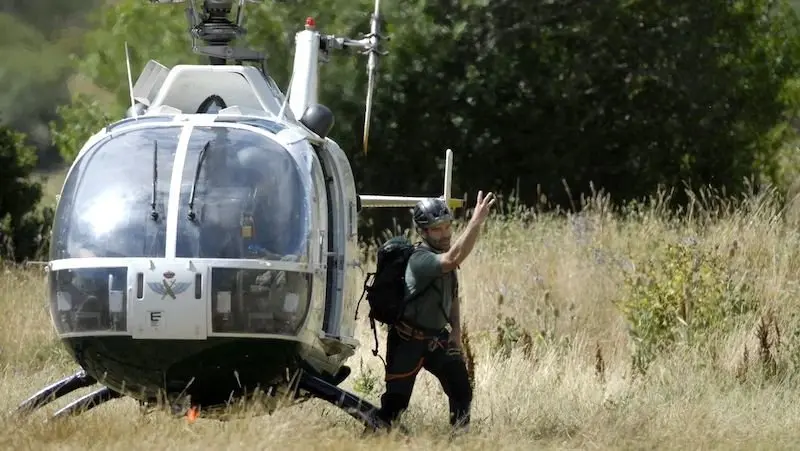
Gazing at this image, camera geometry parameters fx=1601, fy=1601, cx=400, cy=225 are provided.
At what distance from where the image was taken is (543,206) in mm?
27844

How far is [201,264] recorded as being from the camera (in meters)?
8.32

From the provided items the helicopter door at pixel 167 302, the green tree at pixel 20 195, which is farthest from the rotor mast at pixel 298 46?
the green tree at pixel 20 195

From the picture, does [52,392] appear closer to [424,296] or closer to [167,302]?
[167,302]

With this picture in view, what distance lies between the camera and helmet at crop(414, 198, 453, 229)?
31.4 feet

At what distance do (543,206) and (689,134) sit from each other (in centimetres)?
293

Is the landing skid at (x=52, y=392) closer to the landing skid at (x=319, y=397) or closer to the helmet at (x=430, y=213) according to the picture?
the landing skid at (x=319, y=397)

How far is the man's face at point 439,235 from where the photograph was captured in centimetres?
962

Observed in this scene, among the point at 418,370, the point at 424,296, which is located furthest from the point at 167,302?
the point at 418,370

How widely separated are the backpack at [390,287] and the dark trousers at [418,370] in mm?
127

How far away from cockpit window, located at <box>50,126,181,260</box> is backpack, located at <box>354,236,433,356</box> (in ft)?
5.06

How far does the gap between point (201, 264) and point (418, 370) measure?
1830 mm

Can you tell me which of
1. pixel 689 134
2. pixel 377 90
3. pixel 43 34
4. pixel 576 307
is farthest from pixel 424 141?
pixel 576 307

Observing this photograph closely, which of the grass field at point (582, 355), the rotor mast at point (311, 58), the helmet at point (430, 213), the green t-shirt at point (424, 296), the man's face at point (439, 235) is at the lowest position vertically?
the grass field at point (582, 355)

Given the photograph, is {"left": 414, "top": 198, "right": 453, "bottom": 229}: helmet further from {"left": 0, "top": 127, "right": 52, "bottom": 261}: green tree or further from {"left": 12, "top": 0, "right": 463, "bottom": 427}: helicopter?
{"left": 0, "top": 127, "right": 52, "bottom": 261}: green tree
